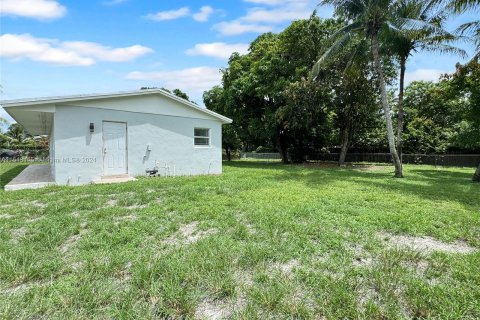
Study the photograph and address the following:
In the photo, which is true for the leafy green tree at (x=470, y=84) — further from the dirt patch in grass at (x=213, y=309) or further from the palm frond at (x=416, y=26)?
the dirt patch in grass at (x=213, y=309)

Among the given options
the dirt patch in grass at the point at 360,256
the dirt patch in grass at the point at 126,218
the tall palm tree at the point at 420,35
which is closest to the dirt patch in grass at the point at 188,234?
the dirt patch in grass at the point at 126,218

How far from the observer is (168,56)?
1189 centimetres

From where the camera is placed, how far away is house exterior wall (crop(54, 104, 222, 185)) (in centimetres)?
949

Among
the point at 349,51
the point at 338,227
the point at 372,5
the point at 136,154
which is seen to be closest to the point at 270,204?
the point at 338,227

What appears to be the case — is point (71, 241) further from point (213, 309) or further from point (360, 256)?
point (360, 256)

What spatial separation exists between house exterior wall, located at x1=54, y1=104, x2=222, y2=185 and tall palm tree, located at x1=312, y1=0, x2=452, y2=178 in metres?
6.40

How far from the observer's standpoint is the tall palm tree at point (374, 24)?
38.1 ft

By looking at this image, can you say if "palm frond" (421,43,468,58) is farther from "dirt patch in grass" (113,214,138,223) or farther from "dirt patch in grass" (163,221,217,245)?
"dirt patch in grass" (113,214,138,223)

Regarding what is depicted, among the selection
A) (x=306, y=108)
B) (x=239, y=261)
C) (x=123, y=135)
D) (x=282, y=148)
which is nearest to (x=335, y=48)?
(x=306, y=108)

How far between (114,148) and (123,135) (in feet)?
2.02

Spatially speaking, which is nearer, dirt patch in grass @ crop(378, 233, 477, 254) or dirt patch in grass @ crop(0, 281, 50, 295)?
dirt patch in grass @ crop(0, 281, 50, 295)

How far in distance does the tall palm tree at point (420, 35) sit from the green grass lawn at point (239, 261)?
9.15 meters

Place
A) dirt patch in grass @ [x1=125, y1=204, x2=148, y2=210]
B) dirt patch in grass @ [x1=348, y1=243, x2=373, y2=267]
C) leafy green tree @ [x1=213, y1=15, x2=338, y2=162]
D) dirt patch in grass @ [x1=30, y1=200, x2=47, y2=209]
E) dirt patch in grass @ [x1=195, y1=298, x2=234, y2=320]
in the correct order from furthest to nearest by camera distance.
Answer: leafy green tree @ [x1=213, y1=15, x2=338, y2=162] → dirt patch in grass @ [x1=30, y1=200, x2=47, y2=209] → dirt patch in grass @ [x1=125, y1=204, x2=148, y2=210] → dirt patch in grass @ [x1=348, y1=243, x2=373, y2=267] → dirt patch in grass @ [x1=195, y1=298, x2=234, y2=320]

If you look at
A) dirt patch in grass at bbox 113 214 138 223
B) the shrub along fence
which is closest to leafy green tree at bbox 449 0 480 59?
the shrub along fence
